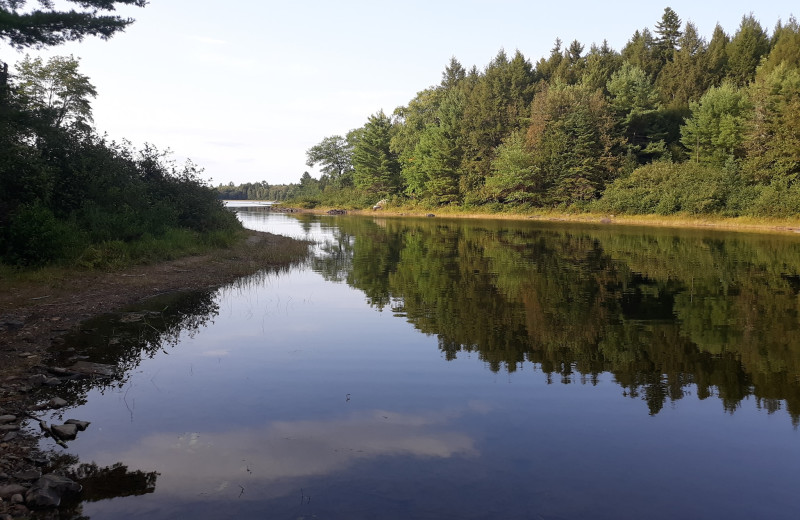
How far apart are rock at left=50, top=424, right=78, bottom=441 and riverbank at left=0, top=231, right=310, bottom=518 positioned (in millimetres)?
233

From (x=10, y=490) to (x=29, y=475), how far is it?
12.8 inches

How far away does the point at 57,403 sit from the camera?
7332 millimetres

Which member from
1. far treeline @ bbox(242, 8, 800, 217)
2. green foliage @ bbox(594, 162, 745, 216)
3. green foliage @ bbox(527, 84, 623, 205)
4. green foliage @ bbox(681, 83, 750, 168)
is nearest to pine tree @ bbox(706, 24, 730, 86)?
far treeline @ bbox(242, 8, 800, 217)

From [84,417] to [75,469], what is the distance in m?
1.61

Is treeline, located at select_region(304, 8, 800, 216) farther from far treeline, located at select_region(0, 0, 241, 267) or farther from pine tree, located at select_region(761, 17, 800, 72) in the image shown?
far treeline, located at select_region(0, 0, 241, 267)

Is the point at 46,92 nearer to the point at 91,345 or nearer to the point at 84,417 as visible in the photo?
the point at 91,345

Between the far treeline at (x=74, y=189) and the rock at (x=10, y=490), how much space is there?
520 inches

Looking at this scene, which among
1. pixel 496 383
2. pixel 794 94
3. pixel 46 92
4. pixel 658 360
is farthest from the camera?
pixel 794 94

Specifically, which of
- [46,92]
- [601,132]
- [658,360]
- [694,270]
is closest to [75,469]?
[658,360]

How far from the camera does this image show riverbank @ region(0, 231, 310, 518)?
6.09 meters

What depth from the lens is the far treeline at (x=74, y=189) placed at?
592 inches

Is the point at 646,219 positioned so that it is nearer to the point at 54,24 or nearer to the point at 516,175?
the point at 516,175

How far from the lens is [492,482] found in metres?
Result: 5.47

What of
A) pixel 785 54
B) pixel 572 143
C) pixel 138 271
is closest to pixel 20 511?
pixel 138 271
